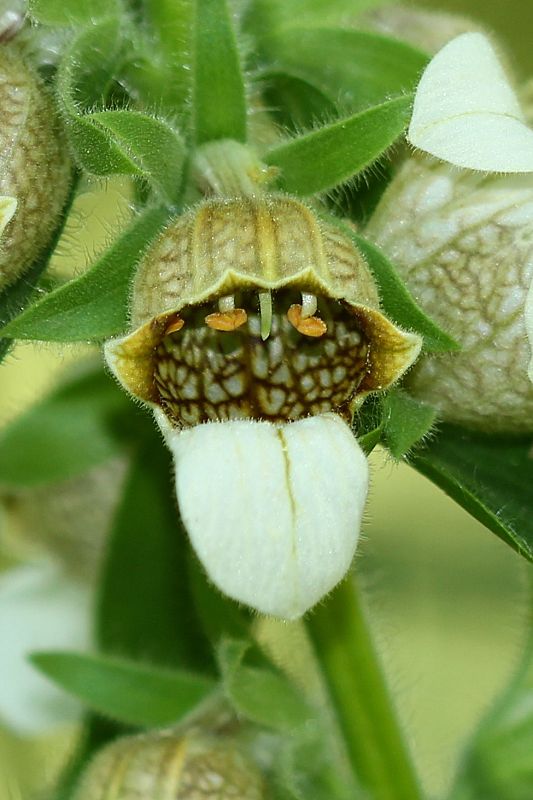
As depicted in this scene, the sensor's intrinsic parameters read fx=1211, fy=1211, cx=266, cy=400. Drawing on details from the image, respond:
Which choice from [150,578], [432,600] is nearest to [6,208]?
[150,578]

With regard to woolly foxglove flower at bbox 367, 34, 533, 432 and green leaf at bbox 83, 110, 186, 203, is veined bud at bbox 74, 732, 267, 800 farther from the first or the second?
green leaf at bbox 83, 110, 186, 203

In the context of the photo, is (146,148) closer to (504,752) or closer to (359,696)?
(359,696)

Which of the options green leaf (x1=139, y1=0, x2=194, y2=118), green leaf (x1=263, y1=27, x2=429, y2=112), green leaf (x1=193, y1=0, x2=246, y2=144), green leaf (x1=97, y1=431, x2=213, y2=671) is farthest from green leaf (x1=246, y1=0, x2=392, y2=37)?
green leaf (x1=97, y1=431, x2=213, y2=671)

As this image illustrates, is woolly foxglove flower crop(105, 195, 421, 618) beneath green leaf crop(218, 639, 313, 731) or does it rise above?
above

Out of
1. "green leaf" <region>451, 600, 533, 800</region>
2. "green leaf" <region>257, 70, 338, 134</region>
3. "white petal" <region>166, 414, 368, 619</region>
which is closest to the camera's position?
"white petal" <region>166, 414, 368, 619</region>

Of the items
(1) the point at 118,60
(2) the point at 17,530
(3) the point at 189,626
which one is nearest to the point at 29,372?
(2) the point at 17,530

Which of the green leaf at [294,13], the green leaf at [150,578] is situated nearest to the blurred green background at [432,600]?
the green leaf at [150,578]

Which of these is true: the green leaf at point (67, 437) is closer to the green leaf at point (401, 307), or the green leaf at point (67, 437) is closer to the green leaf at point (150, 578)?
the green leaf at point (150, 578)
